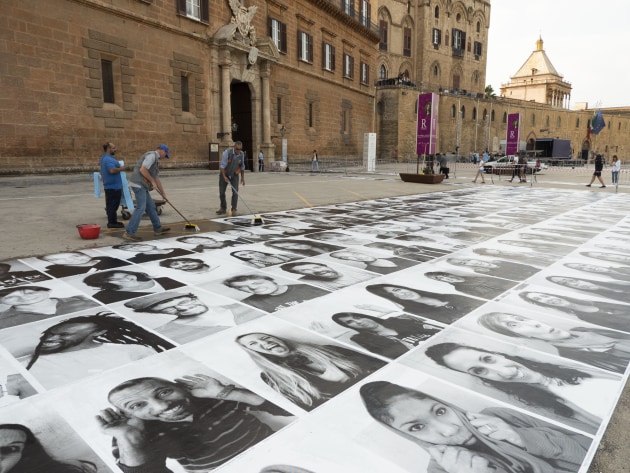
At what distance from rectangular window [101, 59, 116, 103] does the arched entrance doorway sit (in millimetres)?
9823

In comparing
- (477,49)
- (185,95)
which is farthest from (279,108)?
(477,49)

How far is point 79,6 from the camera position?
1574 cm

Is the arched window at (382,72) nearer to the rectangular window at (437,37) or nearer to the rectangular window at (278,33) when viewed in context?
the rectangular window at (437,37)

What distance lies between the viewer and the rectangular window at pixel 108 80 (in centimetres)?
1709

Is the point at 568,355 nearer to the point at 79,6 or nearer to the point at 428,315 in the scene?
the point at 428,315

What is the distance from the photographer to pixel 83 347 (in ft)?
11.4

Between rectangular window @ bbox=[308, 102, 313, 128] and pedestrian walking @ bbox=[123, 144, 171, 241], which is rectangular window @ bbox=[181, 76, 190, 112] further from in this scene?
pedestrian walking @ bbox=[123, 144, 171, 241]

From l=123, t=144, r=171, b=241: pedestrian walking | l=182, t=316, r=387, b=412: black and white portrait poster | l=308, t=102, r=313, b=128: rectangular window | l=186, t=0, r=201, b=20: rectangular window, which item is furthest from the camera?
l=308, t=102, r=313, b=128: rectangular window

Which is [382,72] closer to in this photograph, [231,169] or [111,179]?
[231,169]

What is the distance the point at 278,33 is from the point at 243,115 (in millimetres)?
5718

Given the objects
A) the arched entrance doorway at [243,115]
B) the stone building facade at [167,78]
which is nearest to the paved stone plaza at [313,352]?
the stone building facade at [167,78]

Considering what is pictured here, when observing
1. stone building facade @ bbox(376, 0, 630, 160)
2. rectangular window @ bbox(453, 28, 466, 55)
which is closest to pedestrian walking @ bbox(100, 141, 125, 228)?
stone building facade @ bbox(376, 0, 630, 160)

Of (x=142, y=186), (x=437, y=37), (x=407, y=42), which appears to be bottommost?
(x=142, y=186)

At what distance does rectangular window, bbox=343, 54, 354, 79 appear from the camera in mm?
36031
